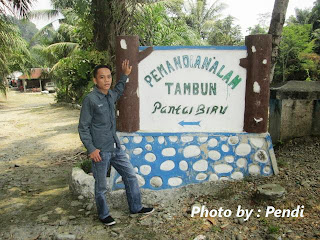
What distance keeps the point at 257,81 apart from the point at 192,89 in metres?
0.78

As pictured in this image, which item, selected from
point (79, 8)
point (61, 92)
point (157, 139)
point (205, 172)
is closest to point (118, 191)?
point (157, 139)

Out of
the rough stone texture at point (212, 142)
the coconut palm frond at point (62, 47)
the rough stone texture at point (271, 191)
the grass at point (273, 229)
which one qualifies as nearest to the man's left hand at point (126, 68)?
the rough stone texture at point (212, 142)

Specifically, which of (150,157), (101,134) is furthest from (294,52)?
(101,134)

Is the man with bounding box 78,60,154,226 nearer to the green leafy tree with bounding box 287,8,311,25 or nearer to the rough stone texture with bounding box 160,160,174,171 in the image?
the rough stone texture with bounding box 160,160,174,171

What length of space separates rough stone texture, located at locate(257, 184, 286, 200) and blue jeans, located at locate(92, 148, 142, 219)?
1354 mm

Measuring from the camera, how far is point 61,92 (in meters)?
19.7

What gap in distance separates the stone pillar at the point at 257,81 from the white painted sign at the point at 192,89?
0.07m

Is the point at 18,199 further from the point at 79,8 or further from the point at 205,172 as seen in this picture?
the point at 79,8

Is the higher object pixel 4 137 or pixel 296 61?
pixel 296 61

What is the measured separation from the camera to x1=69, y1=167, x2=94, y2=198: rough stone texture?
3.75 metres

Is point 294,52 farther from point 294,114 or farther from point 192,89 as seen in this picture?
point 192,89

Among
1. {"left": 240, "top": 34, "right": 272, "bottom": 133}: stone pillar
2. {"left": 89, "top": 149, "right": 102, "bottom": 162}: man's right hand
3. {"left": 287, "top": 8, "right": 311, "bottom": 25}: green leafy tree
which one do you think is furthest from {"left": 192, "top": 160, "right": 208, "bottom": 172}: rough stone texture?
{"left": 287, "top": 8, "right": 311, "bottom": 25}: green leafy tree

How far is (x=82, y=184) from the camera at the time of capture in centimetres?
380

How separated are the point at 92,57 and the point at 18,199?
2251 mm
